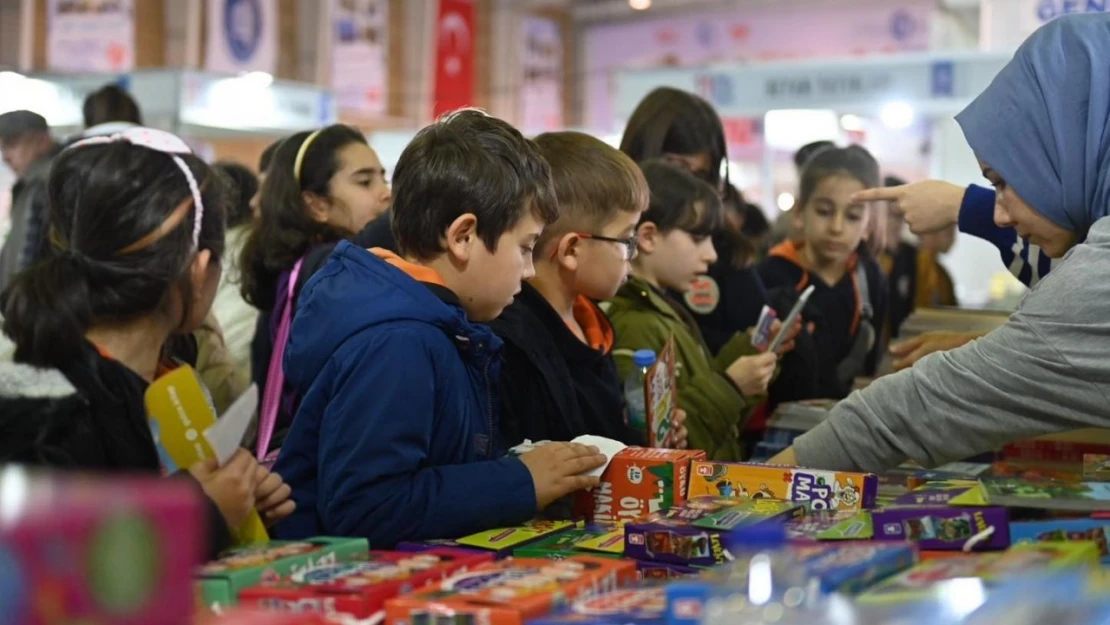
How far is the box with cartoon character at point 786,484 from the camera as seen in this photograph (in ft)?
6.46

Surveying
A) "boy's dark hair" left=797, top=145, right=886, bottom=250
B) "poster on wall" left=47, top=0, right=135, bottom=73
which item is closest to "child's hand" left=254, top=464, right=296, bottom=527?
"boy's dark hair" left=797, top=145, right=886, bottom=250

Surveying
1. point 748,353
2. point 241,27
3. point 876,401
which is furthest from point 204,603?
point 241,27

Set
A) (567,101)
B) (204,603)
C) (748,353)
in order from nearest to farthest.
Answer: (204,603) < (748,353) < (567,101)

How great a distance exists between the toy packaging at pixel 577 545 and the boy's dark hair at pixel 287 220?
1.87 m

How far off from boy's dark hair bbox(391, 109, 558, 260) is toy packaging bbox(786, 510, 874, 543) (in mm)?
760

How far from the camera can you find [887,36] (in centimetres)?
1772

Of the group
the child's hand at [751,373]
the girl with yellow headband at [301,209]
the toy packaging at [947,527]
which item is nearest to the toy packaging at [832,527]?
the toy packaging at [947,527]

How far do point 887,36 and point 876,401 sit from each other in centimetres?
1652

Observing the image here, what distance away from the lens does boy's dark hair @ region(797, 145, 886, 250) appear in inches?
175

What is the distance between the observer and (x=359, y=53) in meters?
16.1

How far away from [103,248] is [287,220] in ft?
5.22

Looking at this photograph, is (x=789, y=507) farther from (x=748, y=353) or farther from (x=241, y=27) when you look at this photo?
(x=241, y=27)

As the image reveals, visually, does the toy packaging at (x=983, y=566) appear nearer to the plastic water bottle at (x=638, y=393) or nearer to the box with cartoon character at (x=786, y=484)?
the box with cartoon character at (x=786, y=484)

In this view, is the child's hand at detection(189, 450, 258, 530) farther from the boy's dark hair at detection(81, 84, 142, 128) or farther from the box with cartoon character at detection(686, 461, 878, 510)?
the boy's dark hair at detection(81, 84, 142, 128)
